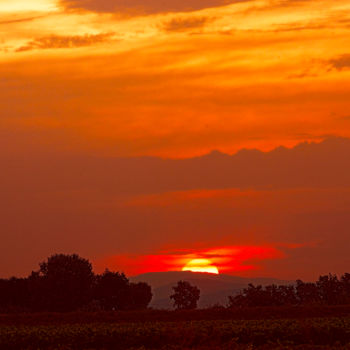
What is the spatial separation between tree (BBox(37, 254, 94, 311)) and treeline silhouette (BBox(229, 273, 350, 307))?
19510 mm

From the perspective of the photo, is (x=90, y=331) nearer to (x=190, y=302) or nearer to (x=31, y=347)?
(x=31, y=347)

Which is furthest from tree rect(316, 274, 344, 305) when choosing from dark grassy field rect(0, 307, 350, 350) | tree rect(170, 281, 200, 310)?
dark grassy field rect(0, 307, 350, 350)

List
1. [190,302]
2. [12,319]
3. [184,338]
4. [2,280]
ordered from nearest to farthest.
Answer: [184,338] < [12,319] < [2,280] < [190,302]

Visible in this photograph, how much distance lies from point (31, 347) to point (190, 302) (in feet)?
190

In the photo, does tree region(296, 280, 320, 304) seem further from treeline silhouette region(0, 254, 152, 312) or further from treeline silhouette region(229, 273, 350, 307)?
treeline silhouette region(0, 254, 152, 312)

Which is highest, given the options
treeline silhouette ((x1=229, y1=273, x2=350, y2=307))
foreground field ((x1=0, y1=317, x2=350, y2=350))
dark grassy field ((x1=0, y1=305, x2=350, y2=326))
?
treeline silhouette ((x1=229, y1=273, x2=350, y2=307))

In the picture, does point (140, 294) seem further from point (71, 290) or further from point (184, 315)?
point (184, 315)

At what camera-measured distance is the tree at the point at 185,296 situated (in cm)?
9569

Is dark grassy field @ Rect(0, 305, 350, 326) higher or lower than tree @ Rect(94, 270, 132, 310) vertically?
lower

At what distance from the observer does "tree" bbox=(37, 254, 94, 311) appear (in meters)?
85.2

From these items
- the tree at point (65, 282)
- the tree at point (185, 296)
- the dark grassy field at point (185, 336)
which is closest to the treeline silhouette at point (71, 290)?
the tree at point (65, 282)

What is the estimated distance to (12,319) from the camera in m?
→ 52.5

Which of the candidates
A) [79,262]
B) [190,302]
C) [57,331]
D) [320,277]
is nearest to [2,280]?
[79,262]

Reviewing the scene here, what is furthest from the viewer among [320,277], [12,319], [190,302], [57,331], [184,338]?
[190,302]
